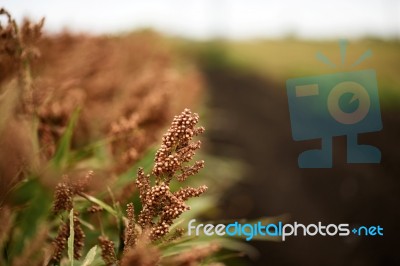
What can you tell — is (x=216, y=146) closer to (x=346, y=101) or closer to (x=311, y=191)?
(x=311, y=191)

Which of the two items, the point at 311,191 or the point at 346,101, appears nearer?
the point at 346,101

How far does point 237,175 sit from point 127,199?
11.9ft

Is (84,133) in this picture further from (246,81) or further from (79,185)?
(246,81)

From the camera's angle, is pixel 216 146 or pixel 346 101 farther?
pixel 216 146

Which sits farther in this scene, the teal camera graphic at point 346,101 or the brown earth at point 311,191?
the brown earth at point 311,191

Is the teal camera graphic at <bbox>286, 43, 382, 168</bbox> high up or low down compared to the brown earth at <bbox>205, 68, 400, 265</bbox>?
up

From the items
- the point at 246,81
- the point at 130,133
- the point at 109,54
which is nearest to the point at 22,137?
the point at 130,133

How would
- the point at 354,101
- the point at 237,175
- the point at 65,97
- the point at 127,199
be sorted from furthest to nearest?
the point at 237,175
the point at 65,97
the point at 354,101
the point at 127,199

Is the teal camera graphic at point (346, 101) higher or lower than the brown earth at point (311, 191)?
higher

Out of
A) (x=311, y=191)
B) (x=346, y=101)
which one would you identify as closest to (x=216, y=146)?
(x=311, y=191)

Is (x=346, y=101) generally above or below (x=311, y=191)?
above

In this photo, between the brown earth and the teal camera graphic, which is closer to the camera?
the teal camera graphic

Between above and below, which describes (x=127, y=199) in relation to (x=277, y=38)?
below

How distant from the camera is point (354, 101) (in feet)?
6.72
